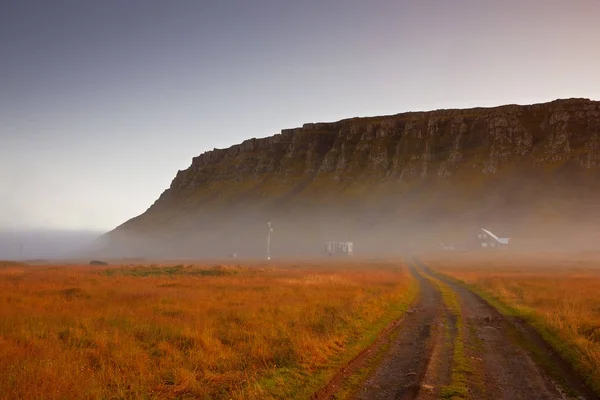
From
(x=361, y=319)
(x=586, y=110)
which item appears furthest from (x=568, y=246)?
(x=361, y=319)

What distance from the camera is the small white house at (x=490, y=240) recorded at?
131 metres

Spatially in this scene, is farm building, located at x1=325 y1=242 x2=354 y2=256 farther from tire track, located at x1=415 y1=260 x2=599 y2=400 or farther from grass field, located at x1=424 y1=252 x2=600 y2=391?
tire track, located at x1=415 y1=260 x2=599 y2=400

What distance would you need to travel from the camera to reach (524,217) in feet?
506

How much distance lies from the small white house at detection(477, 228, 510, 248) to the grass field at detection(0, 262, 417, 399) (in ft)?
390

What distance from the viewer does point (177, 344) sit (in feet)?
46.2

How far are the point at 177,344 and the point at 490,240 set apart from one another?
443 feet

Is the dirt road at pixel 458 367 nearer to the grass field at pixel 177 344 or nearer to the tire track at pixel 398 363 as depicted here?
the tire track at pixel 398 363

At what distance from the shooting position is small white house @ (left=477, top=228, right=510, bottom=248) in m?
131

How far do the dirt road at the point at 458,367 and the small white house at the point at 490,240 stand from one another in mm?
120813

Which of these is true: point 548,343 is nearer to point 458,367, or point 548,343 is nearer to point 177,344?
point 458,367

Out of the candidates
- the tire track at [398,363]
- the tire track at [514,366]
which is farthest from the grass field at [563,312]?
the tire track at [398,363]

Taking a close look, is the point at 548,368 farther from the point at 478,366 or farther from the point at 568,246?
the point at 568,246

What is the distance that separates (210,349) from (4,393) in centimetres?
563

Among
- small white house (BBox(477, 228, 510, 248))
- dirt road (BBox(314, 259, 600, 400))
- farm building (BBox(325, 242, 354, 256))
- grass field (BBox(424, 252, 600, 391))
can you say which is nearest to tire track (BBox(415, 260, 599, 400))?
dirt road (BBox(314, 259, 600, 400))
